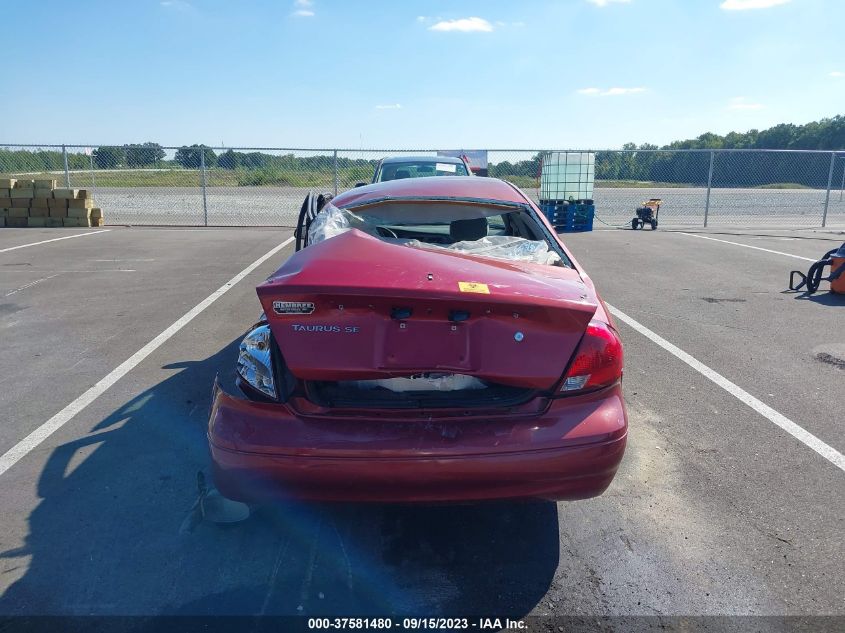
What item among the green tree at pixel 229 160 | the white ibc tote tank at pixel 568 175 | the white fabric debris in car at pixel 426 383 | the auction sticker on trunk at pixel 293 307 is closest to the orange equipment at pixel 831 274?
the white fabric debris in car at pixel 426 383

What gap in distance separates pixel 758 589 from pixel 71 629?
2.62m

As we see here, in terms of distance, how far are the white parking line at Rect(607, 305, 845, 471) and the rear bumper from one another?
197cm

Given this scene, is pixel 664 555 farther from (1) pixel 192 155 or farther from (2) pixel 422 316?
(1) pixel 192 155

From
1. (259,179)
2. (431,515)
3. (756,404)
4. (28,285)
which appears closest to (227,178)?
(259,179)

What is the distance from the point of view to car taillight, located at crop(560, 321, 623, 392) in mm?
2629

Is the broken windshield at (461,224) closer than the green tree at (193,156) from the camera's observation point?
Yes

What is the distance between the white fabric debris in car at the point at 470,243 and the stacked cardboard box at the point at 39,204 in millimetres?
13647

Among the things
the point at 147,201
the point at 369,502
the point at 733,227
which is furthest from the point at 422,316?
the point at 147,201

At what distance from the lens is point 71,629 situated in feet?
7.86

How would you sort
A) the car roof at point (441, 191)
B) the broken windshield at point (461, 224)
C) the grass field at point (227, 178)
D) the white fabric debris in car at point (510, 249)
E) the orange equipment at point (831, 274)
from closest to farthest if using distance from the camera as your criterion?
the white fabric debris in car at point (510, 249)
the broken windshield at point (461, 224)
the car roof at point (441, 191)
the orange equipment at point (831, 274)
the grass field at point (227, 178)

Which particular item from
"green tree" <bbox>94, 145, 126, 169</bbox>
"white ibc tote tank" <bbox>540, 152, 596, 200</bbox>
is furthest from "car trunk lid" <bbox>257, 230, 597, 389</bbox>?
"green tree" <bbox>94, 145, 126, 169</bbox>

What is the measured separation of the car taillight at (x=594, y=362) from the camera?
263 cm

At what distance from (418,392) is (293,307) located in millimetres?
606

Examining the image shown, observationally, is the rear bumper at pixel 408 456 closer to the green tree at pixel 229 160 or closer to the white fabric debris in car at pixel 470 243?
the white fabric debris in car at pixel 470 243
